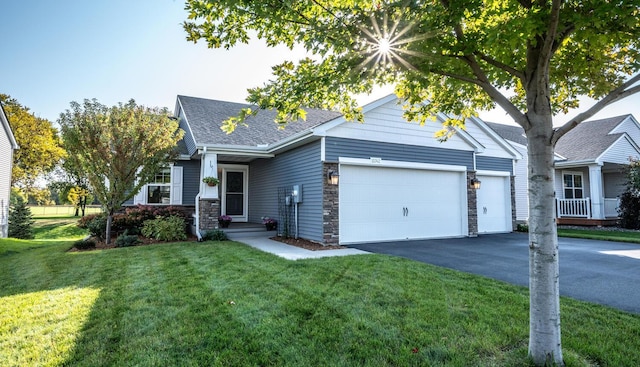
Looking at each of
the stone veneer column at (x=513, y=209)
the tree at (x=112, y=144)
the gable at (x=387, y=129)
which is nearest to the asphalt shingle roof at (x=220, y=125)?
the gable at (x=387, y=129)

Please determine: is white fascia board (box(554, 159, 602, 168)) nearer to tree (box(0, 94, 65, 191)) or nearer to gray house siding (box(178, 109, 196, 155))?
gray house siding (box(178, 109, 196, 155))

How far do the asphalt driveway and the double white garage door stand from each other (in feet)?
1.94

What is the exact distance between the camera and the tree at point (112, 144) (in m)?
9.14

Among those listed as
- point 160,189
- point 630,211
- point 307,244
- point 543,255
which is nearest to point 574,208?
point 630,211

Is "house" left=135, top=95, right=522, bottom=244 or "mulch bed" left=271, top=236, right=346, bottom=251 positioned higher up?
"house" left=135, top=95, right=522, bottom=244

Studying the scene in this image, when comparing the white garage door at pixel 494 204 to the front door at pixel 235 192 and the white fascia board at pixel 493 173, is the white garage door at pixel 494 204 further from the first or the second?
the front door at pixel 235 192

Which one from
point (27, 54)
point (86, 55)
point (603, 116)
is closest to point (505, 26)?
point (86, 55)

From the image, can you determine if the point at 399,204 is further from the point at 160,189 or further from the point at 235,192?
the point at 160,189

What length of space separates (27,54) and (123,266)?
30.1 ft

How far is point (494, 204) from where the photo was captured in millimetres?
13008

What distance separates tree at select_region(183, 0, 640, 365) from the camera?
2.58m

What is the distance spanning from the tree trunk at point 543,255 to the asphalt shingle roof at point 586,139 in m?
15.9

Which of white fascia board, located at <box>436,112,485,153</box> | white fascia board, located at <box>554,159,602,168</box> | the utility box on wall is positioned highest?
white fascia board, located at <box>436,112,485,153</box>

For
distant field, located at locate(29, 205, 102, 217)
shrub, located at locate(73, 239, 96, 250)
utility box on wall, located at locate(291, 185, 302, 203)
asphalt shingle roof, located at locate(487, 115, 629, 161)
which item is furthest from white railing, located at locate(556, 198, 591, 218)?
distant field, located at locate(29, 205, 102, 217)
